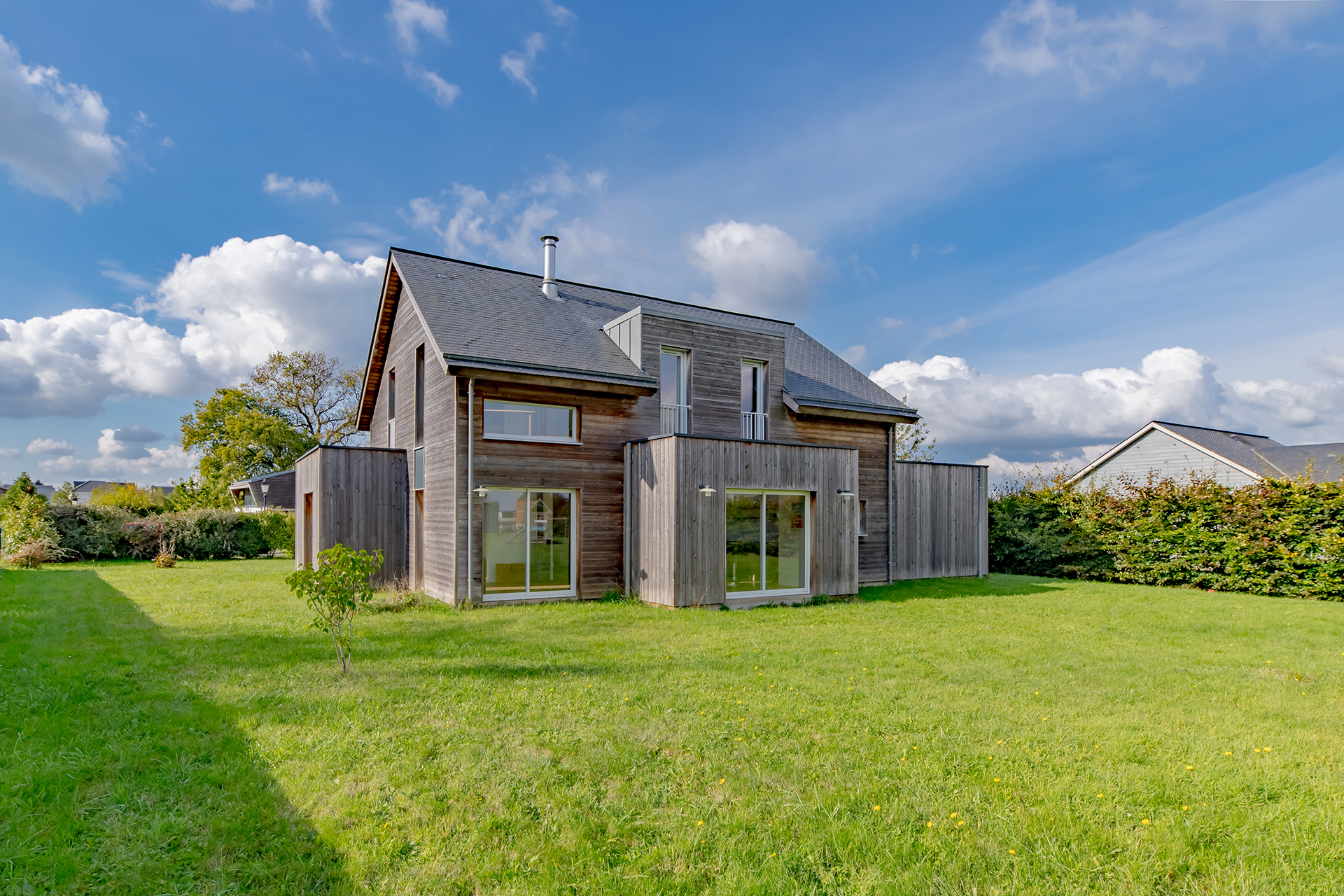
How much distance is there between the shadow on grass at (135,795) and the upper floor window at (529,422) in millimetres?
6046

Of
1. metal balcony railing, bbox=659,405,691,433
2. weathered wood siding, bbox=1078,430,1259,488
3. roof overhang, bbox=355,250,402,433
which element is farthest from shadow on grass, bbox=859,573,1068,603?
roof overhang, bbox=355,250,402,433

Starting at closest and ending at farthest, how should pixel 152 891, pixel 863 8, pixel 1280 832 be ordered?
pixel 152 891, pixel 1280 832, pixel 863 8

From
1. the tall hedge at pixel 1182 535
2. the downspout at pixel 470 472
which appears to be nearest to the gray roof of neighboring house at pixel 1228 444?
the tall hedge at pixel 1182 535

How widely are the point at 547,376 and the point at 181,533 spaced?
16.1 meters

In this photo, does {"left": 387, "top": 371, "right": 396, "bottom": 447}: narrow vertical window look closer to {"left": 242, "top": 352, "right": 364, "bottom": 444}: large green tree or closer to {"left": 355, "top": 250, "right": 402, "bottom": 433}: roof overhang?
{"left": 355, "top": 250, "right": 402, "bottom": 433}: roof overhang

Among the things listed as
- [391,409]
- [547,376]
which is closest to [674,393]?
[547,376]

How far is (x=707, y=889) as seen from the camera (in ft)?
9.51

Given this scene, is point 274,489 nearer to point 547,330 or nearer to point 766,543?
point 547,330

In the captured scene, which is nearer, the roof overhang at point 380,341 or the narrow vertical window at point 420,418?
the narrow vertical window at point 420,418

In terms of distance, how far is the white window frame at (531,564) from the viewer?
37.7 feet

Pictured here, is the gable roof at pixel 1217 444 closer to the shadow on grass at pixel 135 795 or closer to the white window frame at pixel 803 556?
the white window frame at pixel 803 556

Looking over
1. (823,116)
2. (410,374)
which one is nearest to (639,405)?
(410,374)

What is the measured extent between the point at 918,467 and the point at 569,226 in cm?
1025

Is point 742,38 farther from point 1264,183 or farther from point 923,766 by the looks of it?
point 923,766
